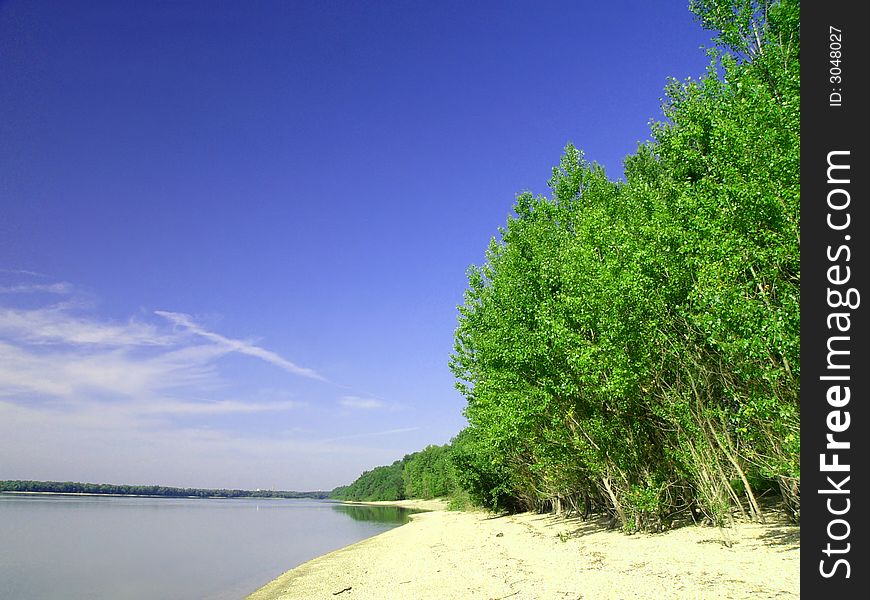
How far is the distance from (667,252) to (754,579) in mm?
10074

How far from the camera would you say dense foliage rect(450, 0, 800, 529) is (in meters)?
15.0

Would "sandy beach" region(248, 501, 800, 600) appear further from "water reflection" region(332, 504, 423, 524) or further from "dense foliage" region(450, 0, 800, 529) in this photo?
"water reflection" region(332, 504, 423, 524)

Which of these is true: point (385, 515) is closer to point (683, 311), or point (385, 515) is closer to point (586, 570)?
point (586, 570)

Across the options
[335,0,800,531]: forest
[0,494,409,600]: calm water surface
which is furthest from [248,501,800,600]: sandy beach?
[0,494,409,600]: calm water surface

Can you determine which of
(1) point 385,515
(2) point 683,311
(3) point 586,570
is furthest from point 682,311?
(1) point 385,515

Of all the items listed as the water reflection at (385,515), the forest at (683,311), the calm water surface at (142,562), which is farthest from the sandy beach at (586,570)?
the water reflection at (385,515)

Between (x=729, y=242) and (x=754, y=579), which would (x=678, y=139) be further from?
(x=754, y=579)

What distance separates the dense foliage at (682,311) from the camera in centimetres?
1495

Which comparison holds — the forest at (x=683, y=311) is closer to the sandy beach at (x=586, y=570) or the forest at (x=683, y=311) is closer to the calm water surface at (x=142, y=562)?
the sandy beach at (x=586, y=570)

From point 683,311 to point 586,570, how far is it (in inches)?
330

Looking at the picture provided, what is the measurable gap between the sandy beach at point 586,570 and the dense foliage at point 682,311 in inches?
71.4

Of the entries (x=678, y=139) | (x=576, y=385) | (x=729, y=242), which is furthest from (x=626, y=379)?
(x=678, y=139)

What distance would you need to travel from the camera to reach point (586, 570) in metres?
16.4
